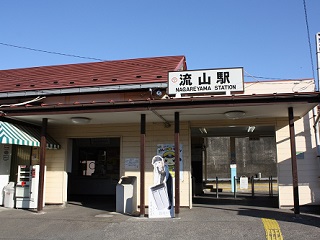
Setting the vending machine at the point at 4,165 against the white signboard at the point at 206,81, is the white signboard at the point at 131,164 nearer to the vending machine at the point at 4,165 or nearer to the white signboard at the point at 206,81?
the white signboard at the point at 206,81

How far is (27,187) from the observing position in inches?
428

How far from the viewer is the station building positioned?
9.10 m

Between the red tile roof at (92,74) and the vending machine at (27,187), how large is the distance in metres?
3.46

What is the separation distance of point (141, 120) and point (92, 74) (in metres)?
5.02

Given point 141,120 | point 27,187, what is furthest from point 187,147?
point 27,187

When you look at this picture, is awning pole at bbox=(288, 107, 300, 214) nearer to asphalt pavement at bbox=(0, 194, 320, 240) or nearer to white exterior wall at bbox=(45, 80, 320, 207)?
asphalt pavement at bbox=(0, 194, 320, 240)

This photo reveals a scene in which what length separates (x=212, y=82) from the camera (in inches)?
386

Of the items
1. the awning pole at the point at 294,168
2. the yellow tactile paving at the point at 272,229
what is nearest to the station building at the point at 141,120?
the awning pole at the point at 294,168

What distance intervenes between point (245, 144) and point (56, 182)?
955 inches

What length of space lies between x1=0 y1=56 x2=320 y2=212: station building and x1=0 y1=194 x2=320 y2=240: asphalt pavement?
86cm

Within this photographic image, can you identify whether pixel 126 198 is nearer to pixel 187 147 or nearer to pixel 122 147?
pixel 122 147

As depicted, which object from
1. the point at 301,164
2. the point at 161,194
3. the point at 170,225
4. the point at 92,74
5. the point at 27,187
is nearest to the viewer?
the point at 170,225

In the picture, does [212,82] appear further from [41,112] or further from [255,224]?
[41,112]

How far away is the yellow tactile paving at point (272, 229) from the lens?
6.57 m
